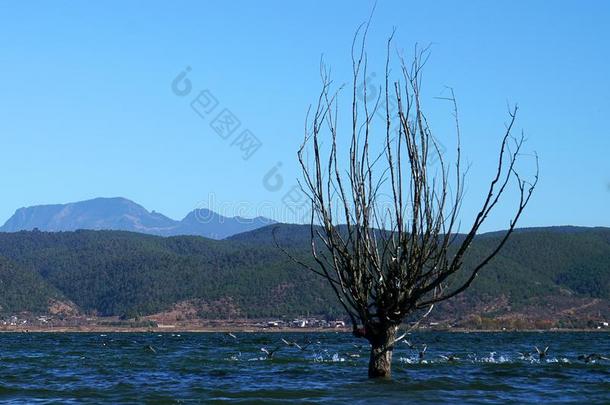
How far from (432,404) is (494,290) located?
16246 cm

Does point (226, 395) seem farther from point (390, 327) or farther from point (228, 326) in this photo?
point (228, 326)

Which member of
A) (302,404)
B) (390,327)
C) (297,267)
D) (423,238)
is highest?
(297,267)

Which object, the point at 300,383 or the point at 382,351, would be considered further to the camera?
the point at 300,383

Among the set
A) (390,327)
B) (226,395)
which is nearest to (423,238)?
(390,327)

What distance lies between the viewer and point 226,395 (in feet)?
85.4

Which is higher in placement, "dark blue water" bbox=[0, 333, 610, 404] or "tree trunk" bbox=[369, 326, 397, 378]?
"tree trunk" bbox=[369, 326, 397, 378]

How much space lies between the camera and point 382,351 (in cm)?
2509

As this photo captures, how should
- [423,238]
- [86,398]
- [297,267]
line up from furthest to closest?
1. [297,267]
2. [86,398]
3. [423,238]

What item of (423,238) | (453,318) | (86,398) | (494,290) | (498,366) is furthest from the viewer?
(494,290)

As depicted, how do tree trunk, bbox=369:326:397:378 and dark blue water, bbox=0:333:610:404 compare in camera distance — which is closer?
tree trunk, bbox=369:326:397:378

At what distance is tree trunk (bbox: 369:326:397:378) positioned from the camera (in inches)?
968

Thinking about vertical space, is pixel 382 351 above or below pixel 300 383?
above

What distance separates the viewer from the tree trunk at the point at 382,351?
24.6 metres

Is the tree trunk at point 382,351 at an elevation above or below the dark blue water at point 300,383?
above
